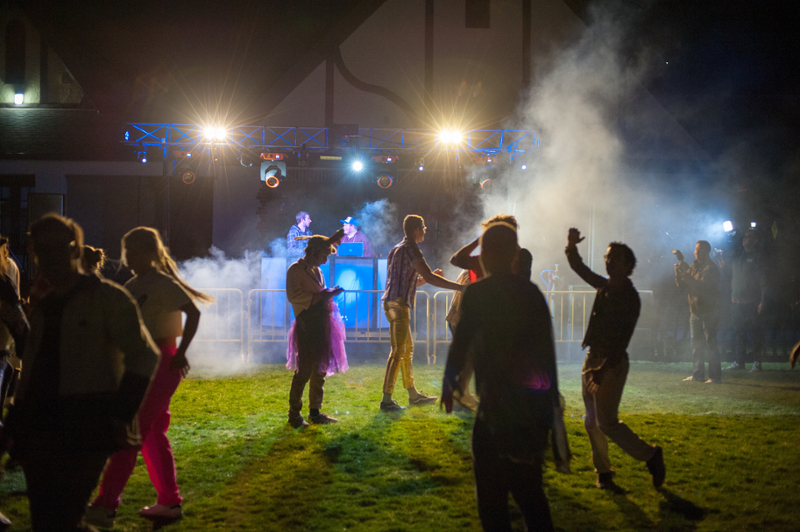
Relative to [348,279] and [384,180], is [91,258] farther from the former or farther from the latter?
[384,180]

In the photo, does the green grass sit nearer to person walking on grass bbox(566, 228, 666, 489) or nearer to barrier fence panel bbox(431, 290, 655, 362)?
person walking on grass bbox(566, 228, 666, 489)

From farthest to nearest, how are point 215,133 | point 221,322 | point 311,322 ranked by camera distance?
point 215,133, point 221,322, point 311,322

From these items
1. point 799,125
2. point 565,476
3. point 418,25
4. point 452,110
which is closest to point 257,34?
point 418,25

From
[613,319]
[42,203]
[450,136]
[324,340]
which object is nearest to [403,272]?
[324,340]

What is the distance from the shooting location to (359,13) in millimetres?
16688

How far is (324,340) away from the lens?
5.44 m

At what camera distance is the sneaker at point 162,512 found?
11.0 ft

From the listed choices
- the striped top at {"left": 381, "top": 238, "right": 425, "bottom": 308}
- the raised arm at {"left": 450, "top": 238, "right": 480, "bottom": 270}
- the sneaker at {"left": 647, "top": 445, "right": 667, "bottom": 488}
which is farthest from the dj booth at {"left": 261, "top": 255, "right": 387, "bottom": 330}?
the sneaker at {"left": 647, "top": 445, "right": 667, "bottom": 488}

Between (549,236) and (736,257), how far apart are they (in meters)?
5.77

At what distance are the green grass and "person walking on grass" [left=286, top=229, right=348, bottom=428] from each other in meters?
0.45

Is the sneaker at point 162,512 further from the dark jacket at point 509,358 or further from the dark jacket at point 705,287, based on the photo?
the dark jacket at point 705,287

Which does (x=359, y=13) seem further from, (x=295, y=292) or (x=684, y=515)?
(x=684, y=515)

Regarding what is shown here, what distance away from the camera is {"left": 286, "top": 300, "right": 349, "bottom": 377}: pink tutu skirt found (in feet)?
17.7

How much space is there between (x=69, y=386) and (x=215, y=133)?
11.9 m
